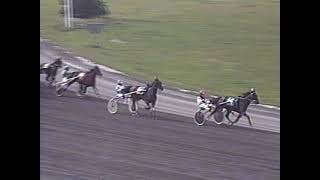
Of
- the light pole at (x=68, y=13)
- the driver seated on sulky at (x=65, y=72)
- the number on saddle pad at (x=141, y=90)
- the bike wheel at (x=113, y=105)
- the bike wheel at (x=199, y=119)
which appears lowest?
→ the bike wheel at (x=199, y=119)

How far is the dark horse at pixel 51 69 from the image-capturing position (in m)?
2.99

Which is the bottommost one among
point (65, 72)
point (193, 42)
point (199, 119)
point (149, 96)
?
point (199, 119)

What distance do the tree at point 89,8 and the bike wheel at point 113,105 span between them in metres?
0.39

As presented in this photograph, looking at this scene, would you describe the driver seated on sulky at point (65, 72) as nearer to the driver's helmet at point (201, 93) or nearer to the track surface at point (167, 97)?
the track surface at point (167, 97)

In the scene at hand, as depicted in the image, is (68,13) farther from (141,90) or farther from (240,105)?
(240,105)

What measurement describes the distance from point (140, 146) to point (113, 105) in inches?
8.9

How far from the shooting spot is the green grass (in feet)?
9.33

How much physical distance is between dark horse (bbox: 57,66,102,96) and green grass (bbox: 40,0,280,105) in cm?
6

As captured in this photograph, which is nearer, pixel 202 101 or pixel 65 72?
pixel 202 101

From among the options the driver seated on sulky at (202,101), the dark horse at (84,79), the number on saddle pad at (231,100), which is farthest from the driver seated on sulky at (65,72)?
the number on saddle pad at (231,100)

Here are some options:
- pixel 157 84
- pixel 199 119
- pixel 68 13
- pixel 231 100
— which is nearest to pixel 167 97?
pixel 157 84

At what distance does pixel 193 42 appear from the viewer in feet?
9.52

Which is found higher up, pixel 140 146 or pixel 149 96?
pixel 149 96

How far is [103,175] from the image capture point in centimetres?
297
